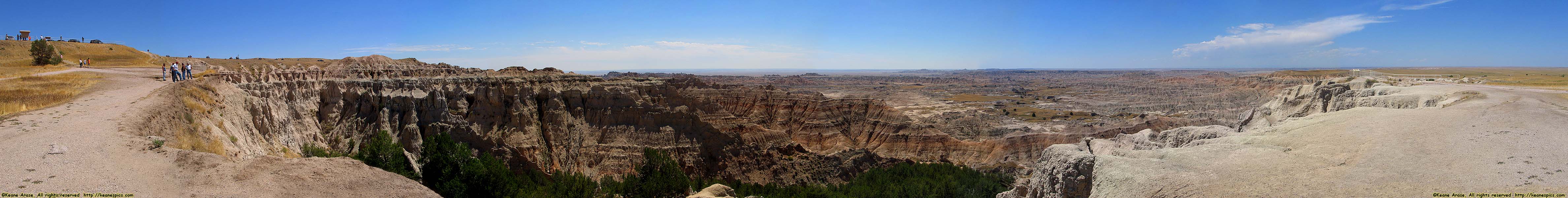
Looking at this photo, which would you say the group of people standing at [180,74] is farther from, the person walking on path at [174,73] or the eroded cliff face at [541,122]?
the eroded cliff face at [541,122]

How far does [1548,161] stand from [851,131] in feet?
159

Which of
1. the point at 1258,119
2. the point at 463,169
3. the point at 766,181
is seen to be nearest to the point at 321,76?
the point at 463,169

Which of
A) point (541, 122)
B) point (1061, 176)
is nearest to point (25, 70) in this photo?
point (541, 122)

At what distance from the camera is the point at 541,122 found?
3578 cm

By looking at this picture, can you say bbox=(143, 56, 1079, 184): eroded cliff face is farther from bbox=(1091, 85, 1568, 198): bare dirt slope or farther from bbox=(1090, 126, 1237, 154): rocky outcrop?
bbox=(1091, 85, 1568, 198): bare dirt slope

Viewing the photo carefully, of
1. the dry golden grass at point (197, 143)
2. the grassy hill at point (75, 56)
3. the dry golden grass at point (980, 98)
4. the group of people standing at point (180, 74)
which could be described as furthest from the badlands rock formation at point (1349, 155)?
the dry golden grass at point (980, 98)

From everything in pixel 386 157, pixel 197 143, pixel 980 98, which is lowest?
pixel 980 98

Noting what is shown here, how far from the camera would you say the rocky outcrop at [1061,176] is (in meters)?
10.3

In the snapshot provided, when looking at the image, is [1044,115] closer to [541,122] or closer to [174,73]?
[541,122]

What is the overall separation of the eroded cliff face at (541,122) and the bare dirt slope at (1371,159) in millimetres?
22870

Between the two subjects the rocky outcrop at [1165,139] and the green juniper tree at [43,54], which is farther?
the green juniper tree at [43,54]

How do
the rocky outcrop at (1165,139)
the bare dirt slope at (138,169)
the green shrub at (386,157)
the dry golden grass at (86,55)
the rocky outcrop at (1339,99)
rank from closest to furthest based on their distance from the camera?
the bare dirt slope at (138,169)
the rocky outcrop at (1165,139)
the rocky outcrop at (1339,99)
the green shrub at (386,157)
the dry golden grass at (86,55)

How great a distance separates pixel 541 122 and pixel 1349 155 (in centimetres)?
3446

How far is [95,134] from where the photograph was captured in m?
12.7
